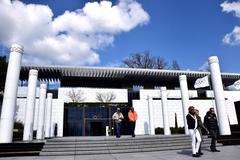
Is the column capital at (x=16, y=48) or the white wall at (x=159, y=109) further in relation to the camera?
the white wall at (x=159, y=109)

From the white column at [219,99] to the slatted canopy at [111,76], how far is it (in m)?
18.2

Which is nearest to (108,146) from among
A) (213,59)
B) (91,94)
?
(213,59)

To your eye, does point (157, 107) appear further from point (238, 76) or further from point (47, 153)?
point (47, 153)

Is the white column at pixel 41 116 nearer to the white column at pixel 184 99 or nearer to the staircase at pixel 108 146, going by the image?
the staircase at pixel 108 146

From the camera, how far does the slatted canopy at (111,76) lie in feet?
101

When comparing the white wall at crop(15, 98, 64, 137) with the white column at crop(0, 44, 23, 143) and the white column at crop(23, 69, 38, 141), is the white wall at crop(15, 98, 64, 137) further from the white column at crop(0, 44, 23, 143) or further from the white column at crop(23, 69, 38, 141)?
the white column at crop(0, 44, 23, 143)

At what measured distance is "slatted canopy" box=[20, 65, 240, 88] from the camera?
3072cm

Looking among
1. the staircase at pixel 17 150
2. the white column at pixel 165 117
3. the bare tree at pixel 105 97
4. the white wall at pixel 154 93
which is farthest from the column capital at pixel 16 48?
the white wall at pixel 154 93

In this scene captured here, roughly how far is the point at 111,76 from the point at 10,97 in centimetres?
2298

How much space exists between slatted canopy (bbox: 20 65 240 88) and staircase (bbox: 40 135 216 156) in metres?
20.3

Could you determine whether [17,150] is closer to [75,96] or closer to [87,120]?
[75,96]

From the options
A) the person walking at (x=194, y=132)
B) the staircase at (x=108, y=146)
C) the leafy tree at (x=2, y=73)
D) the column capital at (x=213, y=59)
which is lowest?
the staircase at (x=108, y=146)

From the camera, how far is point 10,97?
10.7m

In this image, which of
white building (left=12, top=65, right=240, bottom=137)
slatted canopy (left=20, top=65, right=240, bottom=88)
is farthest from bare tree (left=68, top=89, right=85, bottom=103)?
slatted canopy (left=20, top=65, right=240, bottom=88)
